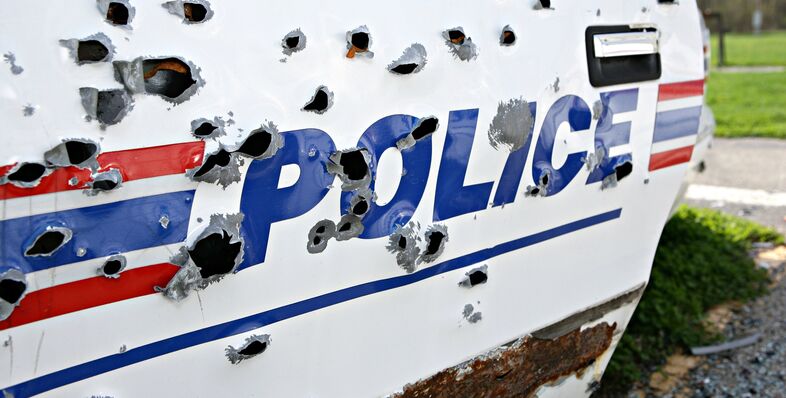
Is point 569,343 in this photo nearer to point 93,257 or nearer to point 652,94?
point 652,94

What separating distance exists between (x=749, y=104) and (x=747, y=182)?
456 centimetres

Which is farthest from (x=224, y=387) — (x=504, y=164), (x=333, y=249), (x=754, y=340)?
(x=754, y=340)

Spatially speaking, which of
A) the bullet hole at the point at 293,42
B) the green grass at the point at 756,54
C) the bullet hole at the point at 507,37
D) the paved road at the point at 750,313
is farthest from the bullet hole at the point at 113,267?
the green grass at the point at 756,54

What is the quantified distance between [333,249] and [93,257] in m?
0.47

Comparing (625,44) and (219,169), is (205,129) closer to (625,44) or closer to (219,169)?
(219,169)

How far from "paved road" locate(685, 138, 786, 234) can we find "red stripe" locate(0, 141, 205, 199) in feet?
14.8

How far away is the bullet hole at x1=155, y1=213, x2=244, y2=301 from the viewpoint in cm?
128

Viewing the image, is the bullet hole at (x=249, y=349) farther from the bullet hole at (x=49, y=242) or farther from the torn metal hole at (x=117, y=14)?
the torn metal hole at (x=117, y=14)

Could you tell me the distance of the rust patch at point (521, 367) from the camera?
1.79 meters

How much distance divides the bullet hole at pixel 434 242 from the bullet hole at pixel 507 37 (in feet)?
1.47

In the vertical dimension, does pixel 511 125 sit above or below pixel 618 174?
above

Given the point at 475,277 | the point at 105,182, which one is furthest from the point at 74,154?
the point at 475,277

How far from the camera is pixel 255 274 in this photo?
4.54 feet

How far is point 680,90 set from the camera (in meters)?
2.16
